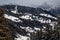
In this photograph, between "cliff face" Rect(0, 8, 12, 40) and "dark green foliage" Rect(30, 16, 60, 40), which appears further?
"dark green foliage" Rect(30, 16, 60, 40)

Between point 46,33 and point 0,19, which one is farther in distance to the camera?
point 46,33

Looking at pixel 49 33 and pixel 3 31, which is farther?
pixel 49 33

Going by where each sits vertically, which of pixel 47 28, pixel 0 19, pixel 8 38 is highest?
pixel 0 19

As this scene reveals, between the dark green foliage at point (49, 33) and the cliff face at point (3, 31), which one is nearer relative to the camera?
the cliff face at point (3, 31)

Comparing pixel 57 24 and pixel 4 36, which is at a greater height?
pixel 4 36

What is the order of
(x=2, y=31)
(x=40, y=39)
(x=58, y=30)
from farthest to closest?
1. (x=40, y=39)
2. (x=58, y=30)
3. (x=2, y=31)

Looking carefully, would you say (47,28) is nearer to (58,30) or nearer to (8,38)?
(58,30)

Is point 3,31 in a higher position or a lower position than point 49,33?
higher

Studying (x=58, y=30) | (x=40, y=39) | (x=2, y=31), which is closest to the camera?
(x=2, y=31)

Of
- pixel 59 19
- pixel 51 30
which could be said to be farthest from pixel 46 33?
pixel 59 19

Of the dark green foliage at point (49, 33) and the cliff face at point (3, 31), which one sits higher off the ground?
the cliff face at point (3, 31)

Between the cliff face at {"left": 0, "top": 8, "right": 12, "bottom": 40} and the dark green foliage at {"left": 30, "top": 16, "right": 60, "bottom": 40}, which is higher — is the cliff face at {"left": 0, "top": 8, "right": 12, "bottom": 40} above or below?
above
